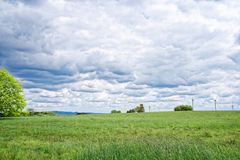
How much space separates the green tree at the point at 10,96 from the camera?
179ft

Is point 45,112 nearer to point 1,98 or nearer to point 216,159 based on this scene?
point 1,98

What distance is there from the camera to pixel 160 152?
10.2 meters

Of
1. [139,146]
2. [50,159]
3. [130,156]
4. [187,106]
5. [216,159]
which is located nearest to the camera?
[216,159]

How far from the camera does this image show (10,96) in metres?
55.3

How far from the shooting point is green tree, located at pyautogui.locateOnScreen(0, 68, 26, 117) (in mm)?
54562

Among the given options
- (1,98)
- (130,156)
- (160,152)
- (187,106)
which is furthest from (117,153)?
(187,106)

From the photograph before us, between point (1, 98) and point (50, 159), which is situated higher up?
point (1, 98)

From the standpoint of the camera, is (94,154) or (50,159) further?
(50,159)

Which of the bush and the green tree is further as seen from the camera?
the bush

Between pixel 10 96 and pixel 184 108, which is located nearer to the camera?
pixel 10 96

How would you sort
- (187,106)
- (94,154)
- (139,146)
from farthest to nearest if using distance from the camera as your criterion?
1. (187,106)
2. (139,146)
3. (94,154)

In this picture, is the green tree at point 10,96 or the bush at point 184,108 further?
the bush at point 184,108

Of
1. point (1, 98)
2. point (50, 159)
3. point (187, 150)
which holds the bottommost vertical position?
point (50, 159)

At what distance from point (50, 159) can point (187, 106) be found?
4290 inches
